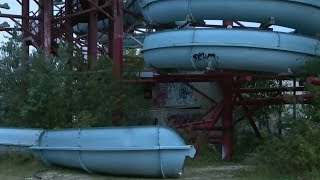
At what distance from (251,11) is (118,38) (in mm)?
7804

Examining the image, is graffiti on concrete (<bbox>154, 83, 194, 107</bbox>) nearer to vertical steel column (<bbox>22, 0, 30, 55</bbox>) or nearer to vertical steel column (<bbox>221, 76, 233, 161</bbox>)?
vertical steel column (<bbox>221, 76, 233, 161</bbox>)

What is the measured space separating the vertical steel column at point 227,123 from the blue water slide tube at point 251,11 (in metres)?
3.05

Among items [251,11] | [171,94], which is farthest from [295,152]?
[171,94]

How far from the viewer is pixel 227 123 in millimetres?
22234

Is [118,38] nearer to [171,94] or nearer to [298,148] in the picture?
[171,94]

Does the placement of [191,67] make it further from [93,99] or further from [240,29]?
[93,99]

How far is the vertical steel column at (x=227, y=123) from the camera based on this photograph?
22141mm

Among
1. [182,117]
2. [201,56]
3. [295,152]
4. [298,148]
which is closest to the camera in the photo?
[298,148]

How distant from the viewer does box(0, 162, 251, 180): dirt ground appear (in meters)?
16.9

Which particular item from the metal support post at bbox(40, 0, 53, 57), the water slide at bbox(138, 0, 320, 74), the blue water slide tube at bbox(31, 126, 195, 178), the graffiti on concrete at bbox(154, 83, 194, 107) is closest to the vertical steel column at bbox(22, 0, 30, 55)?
the metal support post at bbox(40, 0, 53, 57)

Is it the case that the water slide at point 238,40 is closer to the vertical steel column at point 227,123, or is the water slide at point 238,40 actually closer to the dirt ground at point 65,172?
the vertical steel column at point 227,123

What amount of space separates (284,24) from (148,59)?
4.93 m

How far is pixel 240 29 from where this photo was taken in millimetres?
19469

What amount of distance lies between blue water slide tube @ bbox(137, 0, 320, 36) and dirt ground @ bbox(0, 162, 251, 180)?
5050 millimetres
